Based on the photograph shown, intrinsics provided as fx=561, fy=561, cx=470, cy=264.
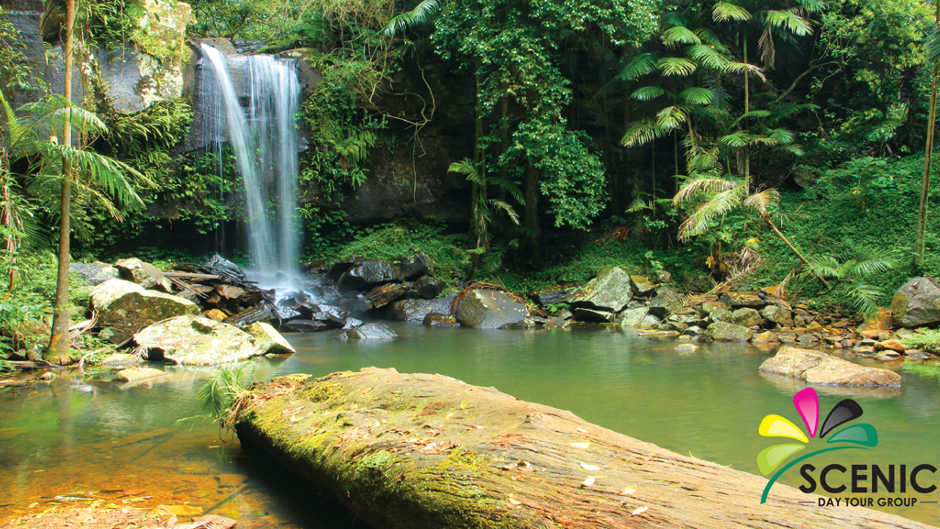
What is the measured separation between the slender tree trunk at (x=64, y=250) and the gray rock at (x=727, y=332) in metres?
9.27

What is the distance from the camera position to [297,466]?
3.17m

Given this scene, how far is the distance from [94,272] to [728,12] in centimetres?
1379

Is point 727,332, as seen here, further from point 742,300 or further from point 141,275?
point 141,275

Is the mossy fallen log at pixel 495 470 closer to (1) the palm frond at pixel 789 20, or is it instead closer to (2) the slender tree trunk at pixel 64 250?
(2) the slender tree trunk at pixel 64 250

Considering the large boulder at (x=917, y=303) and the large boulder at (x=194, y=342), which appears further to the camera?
the large boulder at (x=917, y=303)

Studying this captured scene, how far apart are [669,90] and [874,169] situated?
4.85 meters

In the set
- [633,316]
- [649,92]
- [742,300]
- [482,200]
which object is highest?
[649,92]

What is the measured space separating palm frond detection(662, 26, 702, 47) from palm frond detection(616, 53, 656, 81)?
0.50 m

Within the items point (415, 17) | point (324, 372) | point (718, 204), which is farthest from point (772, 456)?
point (415, 17)

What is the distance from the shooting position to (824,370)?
605cm

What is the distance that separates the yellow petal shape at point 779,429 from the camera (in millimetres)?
4203

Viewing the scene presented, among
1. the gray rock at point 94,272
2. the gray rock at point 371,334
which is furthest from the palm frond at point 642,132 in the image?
the gray rock at point 94,272

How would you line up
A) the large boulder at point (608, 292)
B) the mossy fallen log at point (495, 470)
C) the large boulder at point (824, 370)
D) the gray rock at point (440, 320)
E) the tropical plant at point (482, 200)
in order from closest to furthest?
the mossy fallen log at point (495, 470) < the large boulder at point (824, 370) < the large boulder at point (608, 292) < the gray rock at point (440, 320) < the tropical plant at point (482, 200)

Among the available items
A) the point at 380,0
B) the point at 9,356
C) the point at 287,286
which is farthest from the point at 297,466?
the point at 380,0
